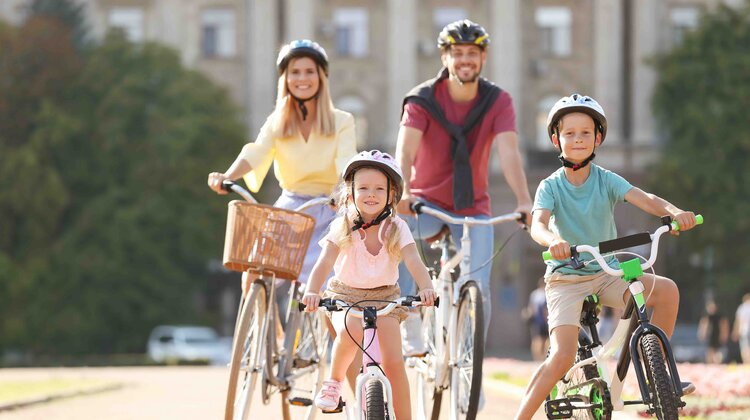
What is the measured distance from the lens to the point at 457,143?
9906 mm

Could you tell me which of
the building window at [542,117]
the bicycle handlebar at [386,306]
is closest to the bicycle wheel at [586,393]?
the bicycle handlebar at [386,306]

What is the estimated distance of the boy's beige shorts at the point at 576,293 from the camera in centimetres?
754

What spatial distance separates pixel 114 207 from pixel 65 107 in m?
3.98

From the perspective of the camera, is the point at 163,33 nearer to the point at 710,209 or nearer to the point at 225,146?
the point at 225,146

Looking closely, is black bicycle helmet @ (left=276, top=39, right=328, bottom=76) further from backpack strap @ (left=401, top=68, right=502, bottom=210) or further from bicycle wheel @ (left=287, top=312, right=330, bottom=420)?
bicycle wheel @ (left=287, top=312, right=330, bottom=420)

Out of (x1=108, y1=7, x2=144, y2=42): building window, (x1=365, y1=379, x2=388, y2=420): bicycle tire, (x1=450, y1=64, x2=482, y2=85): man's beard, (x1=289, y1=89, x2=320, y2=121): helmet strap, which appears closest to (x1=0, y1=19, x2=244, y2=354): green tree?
(x1=108, y1=7, x2=144, y2=42): building window

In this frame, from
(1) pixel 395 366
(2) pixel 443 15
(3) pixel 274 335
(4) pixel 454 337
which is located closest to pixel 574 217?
(1) pixel 395 366

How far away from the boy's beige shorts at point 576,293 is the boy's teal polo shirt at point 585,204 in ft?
0.20

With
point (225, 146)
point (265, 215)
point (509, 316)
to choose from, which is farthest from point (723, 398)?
point (509, 316)

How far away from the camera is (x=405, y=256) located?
7543 mm

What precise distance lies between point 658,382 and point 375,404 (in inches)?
45.9

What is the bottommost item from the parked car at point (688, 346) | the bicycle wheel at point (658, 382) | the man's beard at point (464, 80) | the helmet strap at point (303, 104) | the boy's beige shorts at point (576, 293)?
the parked car at point (688, 346)

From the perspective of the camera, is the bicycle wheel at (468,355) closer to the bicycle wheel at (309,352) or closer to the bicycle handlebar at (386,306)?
the bicycle wheel at (309,352)

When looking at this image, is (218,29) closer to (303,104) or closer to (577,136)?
(303,104)
